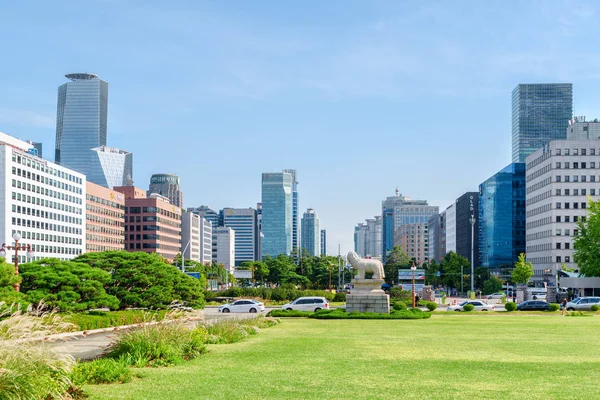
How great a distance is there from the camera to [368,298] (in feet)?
189

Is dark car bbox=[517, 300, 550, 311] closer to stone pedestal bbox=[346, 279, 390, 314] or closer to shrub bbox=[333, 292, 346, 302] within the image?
stone pedestal bbox=[346, 279, 390, 314]

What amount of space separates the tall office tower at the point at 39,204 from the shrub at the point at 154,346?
121051mm

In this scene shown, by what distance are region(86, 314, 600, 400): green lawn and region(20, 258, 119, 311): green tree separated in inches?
604

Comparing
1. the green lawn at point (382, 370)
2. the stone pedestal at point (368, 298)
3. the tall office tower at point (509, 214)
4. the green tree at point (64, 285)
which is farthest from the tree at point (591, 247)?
the tall office tower at point (509, 214)

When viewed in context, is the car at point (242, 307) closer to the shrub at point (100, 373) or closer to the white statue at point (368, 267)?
the white statue at point (368, 267)

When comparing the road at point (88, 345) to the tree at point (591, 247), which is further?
the tree at point (591, 247)

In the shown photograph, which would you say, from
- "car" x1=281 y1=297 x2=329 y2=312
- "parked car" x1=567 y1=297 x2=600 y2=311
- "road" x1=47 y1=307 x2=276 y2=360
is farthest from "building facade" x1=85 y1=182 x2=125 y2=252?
"road" x1=47 y1=307 x2=276 y2=360

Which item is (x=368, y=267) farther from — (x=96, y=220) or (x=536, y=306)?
(x=96, y=220)

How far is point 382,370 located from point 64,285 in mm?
29098

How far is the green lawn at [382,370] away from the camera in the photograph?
18.1 meters

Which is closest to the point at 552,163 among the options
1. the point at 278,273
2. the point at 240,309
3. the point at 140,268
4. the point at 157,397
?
the point at 278,273

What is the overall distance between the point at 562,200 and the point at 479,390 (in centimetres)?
14772

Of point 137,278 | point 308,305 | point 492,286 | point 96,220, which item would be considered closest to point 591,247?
point 492,286

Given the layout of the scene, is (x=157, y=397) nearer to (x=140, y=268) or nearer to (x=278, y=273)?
(x=140, y=268)
